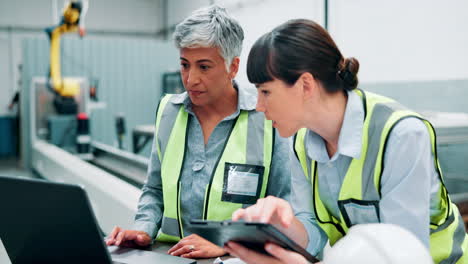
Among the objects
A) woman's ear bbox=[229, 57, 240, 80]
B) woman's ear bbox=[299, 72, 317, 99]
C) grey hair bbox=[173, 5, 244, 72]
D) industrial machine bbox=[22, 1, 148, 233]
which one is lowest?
industrial machine bbox=[22, 1, 148, 233]

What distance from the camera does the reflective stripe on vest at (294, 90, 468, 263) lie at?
0.94m

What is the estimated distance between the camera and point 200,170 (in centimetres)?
129

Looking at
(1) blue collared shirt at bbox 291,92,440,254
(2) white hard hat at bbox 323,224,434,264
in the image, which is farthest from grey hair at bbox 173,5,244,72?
(2) white hard hat at bbox 323,224,434,264

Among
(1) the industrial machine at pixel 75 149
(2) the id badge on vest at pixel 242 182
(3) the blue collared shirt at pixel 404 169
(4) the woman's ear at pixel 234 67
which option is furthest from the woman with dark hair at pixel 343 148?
(1) the industrial machine at pixel 75 149

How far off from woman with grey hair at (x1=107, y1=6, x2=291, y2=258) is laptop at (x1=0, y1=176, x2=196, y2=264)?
0.36 m

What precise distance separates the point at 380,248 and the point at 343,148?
0.45 metres

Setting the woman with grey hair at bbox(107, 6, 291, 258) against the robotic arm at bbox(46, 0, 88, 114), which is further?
the robotic arm at bbox(46, 0, 88, 114)

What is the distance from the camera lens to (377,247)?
56cm

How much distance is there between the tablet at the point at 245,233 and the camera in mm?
716

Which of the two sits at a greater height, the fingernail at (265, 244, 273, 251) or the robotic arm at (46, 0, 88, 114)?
the robotic arm at (46, 0, 88, 114)

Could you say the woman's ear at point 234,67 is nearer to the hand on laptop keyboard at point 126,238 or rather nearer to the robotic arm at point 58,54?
the hand on laptop keyboard at point 126,238

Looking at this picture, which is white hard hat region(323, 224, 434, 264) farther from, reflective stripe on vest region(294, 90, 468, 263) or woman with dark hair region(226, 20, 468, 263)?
reflective stripe on vest region(294, 90, 468, 263)

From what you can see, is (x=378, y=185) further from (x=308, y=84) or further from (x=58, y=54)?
(x=58, y=54)

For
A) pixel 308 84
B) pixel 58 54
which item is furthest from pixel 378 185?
pixel 58 54
